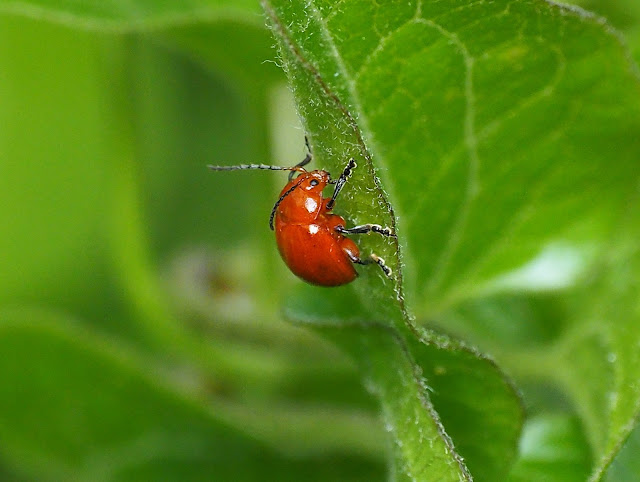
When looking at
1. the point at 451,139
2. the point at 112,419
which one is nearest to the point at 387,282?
the point at 451,139

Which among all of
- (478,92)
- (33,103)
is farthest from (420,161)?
(33,103)

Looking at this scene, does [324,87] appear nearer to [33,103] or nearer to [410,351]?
[410,351]

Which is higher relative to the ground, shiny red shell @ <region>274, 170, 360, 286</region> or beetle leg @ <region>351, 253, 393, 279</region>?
shiny red shell @ <region>274, 170, 360, 286</region>

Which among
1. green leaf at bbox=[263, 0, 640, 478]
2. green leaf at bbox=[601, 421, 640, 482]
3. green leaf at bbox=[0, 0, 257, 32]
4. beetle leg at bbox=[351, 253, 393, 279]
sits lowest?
green leaf at bbox=[601, 421, 640, 482]

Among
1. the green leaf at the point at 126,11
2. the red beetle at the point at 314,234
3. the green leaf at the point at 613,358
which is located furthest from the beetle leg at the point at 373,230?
the green leaf at the point at 126,11

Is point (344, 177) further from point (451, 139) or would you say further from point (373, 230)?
point (451, 139)

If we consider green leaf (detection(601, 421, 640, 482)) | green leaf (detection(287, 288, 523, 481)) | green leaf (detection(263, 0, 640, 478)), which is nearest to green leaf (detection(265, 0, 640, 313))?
green leaf (detection(263, 0, 640, 478))

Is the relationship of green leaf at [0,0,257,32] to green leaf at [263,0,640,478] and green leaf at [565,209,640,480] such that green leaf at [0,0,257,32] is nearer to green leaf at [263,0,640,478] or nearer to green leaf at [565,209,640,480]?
green leaf at [263,0,640,478]

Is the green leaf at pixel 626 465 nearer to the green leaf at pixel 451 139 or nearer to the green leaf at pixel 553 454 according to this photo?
the green leaf at pixel 553 454

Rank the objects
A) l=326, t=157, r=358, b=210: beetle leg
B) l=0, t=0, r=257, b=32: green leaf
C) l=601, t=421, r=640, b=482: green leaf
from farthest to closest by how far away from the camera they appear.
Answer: l=0, t=0, r=257, b=32: green leaf
l=601, t=421, r=640, b=482: green leaf
l=326, t=157, r=358, b=210: beetle leg
